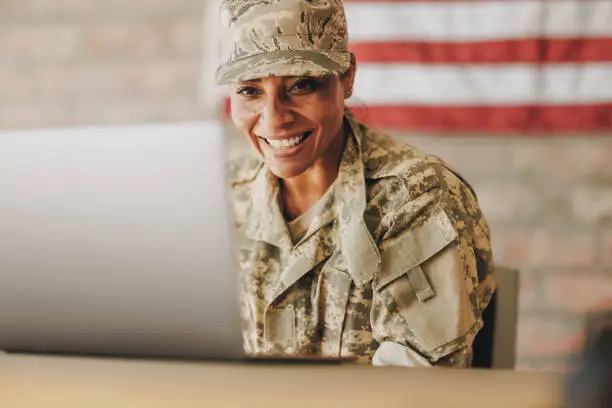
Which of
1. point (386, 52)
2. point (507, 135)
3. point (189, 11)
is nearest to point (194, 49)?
point (189, 11)

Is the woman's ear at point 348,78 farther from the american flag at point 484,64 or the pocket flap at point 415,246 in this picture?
the american flag at point 484,64

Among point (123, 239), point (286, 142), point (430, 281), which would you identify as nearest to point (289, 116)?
point (286, 142)

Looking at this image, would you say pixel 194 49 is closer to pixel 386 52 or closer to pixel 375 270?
pixel 386 52

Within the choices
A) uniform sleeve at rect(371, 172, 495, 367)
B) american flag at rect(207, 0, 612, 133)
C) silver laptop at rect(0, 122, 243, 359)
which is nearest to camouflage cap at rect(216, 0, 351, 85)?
uniform sleeve at rect(371, 172, 495, 367)

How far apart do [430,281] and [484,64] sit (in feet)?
2.76

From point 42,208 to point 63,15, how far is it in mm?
1432

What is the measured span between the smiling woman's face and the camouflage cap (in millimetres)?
27

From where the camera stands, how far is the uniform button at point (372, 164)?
1034 mm

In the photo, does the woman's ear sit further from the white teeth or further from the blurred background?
the blurred background

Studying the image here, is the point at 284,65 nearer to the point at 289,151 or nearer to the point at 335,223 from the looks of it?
the point at 289,151

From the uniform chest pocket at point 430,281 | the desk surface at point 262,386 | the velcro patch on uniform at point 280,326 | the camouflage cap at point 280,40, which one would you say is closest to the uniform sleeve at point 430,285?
the uniform chest pocket at point 430,281

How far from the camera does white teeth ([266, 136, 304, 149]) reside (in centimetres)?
99

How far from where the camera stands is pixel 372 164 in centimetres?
104

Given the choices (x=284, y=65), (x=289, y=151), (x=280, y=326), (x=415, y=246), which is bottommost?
(x=280, y=326)
